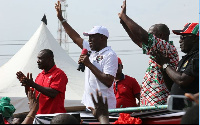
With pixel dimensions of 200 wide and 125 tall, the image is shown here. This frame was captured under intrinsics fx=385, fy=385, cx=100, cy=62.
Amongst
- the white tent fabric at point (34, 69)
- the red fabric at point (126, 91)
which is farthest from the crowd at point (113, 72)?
Result: the white tent fabric at point (34, 69)

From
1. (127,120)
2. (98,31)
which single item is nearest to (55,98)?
(98,31)

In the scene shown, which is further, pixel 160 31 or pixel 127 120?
pixel 160 31

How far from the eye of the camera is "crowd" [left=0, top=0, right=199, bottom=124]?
311 cm

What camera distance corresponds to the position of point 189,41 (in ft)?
10.9

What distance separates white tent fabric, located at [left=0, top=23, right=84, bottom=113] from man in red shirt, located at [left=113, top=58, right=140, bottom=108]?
3786mm

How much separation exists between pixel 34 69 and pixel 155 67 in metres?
7.14

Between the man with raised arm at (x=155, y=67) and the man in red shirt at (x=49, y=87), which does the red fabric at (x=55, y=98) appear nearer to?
the man in red shirt at (x=49, y=87)

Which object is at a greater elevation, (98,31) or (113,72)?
(98,31)

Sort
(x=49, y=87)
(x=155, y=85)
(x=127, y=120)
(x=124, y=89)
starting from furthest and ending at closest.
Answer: (x=124, y=89) < (x=49, y=87) < (x=155, y=85) < (x=127, y=120)

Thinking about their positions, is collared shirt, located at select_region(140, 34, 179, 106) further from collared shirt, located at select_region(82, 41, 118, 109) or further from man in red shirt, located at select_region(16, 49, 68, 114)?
man in red shirt, located at select_region(16, 49, 68, 114)

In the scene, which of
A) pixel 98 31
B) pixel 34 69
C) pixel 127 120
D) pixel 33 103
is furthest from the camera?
pixel 34 69

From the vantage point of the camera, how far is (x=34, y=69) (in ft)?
34.7

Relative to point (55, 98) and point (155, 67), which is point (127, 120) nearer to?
point (155, 67)

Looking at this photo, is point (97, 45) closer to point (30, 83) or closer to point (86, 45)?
point (86, 45)
